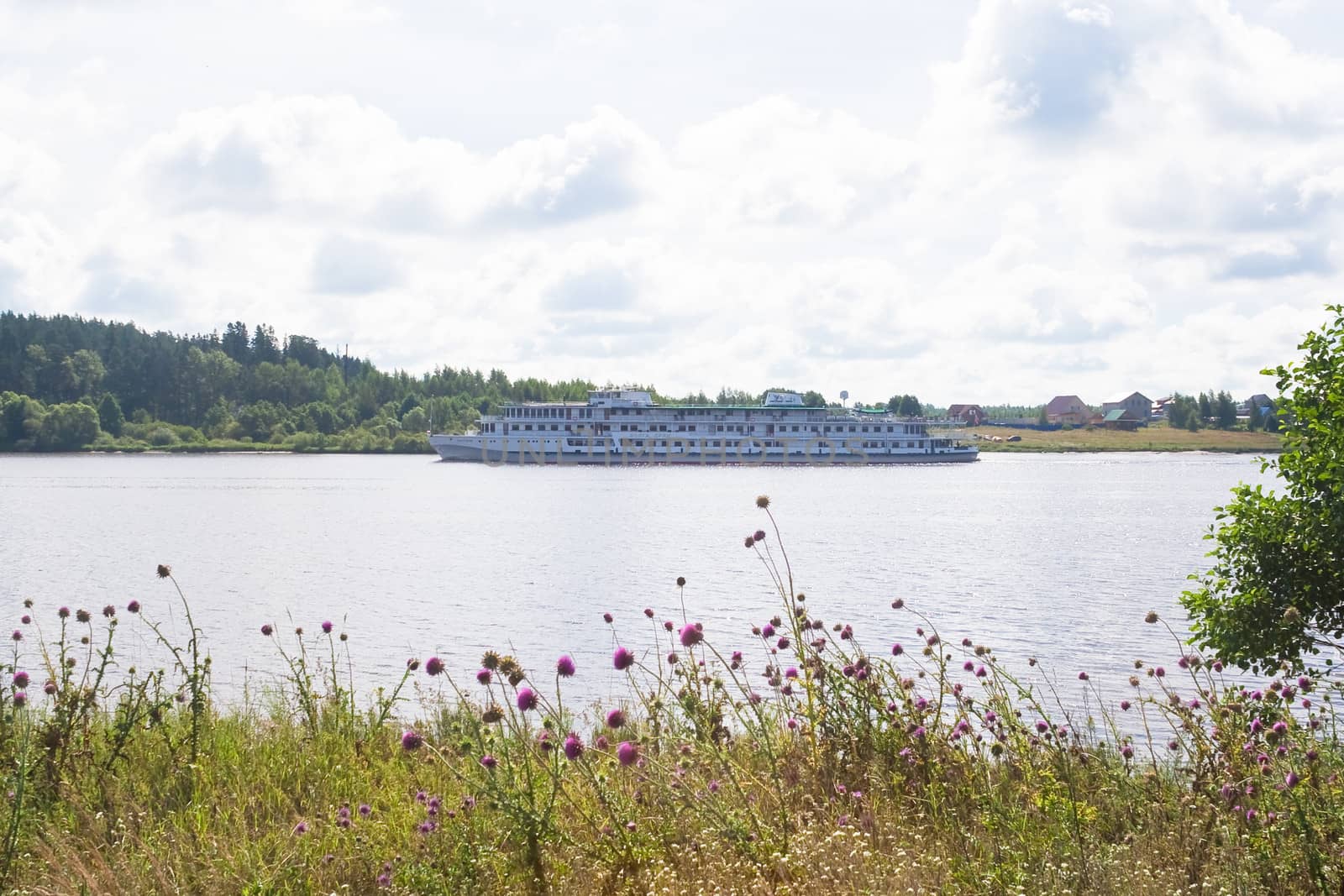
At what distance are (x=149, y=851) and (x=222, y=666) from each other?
11220 millimetres

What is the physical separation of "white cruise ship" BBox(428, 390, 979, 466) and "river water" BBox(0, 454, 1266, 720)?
3556cm

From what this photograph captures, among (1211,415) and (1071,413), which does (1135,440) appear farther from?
(1071,413)

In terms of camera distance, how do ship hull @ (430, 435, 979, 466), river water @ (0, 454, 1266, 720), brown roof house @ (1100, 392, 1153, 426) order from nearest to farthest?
river water @ (0, 454, 1266, 720), ship hull @ (430, 435, 979, 466), brown roof house @ (1100, 392, 1153, 426)

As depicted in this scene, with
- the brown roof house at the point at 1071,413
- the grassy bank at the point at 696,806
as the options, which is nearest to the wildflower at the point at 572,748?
the grassy bank at the point at 696,806

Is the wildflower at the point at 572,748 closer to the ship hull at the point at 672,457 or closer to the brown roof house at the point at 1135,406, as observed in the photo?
the ship hull at the point at 672,457

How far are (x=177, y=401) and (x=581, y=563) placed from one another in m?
129

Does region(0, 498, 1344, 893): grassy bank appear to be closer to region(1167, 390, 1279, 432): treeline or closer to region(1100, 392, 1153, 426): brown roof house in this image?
region(1167, 390, 1279, 432): treeline

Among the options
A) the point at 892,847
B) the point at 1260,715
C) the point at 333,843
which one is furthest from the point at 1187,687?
the point at 333,843

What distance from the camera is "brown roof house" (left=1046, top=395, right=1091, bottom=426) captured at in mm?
192625

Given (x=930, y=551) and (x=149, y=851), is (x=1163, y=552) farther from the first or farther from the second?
(x=149, y=851)

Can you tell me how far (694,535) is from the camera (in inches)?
1553

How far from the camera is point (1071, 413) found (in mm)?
195375

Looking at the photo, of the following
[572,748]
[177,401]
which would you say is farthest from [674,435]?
[572,748]

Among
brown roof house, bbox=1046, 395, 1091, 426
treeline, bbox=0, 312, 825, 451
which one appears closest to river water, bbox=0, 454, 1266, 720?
treeline, bbox=0, 312, 825, 451
